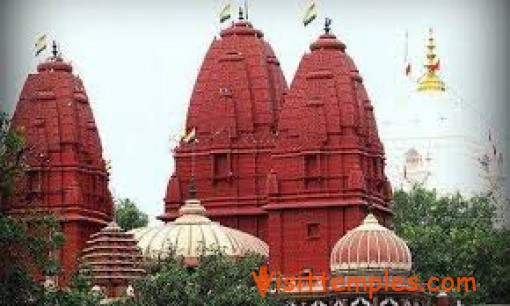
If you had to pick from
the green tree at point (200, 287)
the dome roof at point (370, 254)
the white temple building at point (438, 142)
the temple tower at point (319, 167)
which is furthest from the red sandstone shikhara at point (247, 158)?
the white temple building at point (438, 142)

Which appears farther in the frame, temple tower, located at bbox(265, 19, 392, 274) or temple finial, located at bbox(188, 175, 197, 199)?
temple finial, located at bbox(188, 175, 197, 199)

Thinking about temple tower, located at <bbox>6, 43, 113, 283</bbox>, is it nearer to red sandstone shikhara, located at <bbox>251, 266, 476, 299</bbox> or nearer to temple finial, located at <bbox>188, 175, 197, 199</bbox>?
temple finial, located at <bbox>188, 175, 197, 199</bbox>

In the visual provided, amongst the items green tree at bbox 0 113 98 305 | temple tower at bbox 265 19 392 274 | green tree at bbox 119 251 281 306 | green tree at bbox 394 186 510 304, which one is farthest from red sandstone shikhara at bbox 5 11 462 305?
green tree at bbox 0 113 98 305

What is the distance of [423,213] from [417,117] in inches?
1163

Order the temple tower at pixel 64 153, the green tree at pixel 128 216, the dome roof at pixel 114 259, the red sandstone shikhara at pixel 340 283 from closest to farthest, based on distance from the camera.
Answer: the red sandstone shikhara at pixel 340 283, the dome roof at pixel 114 259, the temple tower at pixel 64 153, the green tree at pixel 128 216

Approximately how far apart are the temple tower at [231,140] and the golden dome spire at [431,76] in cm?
4326

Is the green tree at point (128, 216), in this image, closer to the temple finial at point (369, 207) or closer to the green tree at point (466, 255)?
the green tree at point (466, 255)

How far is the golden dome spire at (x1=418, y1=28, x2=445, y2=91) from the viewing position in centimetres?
11612

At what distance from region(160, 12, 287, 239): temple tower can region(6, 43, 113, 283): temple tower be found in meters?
2.18

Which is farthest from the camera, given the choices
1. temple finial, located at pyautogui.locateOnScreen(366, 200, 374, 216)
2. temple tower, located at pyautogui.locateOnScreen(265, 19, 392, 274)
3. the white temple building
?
the white temple building

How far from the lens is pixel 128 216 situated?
3287 inches

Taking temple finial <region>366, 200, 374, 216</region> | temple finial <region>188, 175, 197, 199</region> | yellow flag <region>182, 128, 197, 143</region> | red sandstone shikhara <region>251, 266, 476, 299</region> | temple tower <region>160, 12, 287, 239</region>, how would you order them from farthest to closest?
yellow flag <region>182, 128, 197, 143</region> → temple tower <region>160, 12, 287, 239</region> → temple finial <region>188, 175, 197, 199</region> → temple finial <region>366, 200, 374, 216</region> → red sandstone shikhara <region>251, 266, 476, 299</region>

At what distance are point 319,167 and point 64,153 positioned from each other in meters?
7.58

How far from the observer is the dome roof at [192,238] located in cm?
6506
